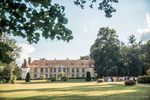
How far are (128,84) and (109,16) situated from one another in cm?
3499

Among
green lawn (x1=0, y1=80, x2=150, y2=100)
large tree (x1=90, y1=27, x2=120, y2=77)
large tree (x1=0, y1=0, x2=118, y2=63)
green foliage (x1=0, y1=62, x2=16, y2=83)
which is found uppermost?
large tree (x1=90, y1=27, x2=120, y2=77)

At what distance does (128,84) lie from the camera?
1698 inches

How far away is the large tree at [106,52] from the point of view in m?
89.3

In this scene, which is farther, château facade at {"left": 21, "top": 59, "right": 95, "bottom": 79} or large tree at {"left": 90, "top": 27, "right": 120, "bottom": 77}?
château facade at {"left": 21, "top": 59, "right": 95, "bottom": 79}

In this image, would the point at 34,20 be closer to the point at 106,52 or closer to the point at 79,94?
the point at 79,94

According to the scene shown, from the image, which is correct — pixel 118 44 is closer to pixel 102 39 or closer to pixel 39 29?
pixel 102 39

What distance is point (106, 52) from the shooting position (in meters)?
91.0

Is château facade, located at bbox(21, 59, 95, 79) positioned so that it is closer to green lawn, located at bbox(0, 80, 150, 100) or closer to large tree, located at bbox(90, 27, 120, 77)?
large tree, located at bbox(90, 27, 120, 77)

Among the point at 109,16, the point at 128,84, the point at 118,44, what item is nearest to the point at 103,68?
the point at 118,44

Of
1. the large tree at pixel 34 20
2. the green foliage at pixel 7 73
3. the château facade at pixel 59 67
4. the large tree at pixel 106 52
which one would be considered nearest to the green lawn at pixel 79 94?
the large tree at pixel 34 20

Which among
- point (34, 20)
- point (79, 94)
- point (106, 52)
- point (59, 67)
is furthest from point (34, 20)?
point (59, 67)

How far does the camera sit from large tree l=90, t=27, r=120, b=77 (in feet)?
293

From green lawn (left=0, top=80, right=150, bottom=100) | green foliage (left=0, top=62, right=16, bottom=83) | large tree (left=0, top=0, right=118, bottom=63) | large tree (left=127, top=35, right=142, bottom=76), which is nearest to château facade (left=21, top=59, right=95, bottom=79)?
large tree (left=127, top=35, right=142, bottom=76)

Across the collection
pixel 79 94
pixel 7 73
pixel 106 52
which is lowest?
pixel 79 94
